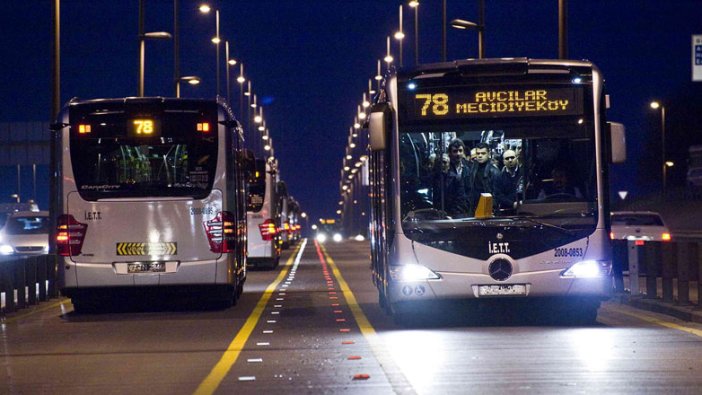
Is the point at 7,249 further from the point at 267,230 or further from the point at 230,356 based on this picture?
the point at 230,356

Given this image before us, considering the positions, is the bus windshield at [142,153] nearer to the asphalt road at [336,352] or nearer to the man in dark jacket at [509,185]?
the asphalt road at [336,352]

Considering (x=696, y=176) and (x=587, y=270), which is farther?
(x=696, y=176)

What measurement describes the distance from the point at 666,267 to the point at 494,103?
4888mm

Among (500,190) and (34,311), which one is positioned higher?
(500,190)

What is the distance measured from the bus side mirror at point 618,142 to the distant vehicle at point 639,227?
21155 millimetres

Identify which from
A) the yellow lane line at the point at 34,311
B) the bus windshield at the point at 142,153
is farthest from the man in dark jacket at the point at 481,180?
the yellow lane line at the point at 34,311

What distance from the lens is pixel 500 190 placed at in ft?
58.2

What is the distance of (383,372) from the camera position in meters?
12.7

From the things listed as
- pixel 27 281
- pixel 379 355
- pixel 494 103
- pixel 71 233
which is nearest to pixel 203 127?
pixel 71 233

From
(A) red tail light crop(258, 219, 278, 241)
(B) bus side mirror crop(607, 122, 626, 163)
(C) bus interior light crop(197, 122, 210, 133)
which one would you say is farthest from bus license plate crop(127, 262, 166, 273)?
(A) red tail light crop(258, 219, 278, 241)

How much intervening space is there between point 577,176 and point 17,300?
32.5 feet

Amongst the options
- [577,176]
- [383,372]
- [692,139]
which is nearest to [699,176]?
[692,139]

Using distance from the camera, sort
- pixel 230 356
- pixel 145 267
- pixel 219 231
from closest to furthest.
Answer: pixel 230 356
pixel 145 267
pixel 219 231

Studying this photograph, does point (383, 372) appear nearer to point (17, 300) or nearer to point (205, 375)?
point (205, 375)
